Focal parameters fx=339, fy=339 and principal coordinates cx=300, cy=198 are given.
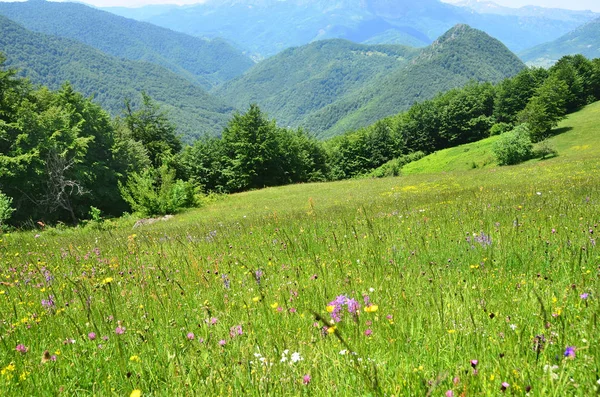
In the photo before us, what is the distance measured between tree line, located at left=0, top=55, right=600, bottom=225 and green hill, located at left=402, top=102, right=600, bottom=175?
2.96 m

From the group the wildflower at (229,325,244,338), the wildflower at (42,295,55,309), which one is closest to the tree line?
the wildflower at (42,295,55,309)

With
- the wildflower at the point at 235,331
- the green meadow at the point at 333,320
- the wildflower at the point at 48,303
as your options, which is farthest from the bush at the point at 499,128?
the wildflower at the point at 48,303

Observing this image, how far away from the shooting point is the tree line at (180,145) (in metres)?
26.9

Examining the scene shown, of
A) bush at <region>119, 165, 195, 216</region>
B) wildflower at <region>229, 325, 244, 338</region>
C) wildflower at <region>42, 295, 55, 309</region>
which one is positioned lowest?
bush at <region>119, 165, 195, 216</region>

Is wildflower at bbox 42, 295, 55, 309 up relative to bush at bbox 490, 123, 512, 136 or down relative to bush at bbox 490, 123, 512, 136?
down

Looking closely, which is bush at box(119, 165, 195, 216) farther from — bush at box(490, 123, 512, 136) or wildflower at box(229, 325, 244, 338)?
bush at box(490, 123, 512, 136)

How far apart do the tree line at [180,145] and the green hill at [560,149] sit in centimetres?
296

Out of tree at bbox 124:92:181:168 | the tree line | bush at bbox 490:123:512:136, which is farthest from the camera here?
bush at bbox 490:123:512:136

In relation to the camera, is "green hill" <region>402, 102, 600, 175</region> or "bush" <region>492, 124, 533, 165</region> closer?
"bush" <region>492, 124, 533, 165</region>

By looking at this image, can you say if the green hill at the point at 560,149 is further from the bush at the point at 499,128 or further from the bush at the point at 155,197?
the bush at the point at 155,197

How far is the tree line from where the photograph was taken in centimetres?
2686

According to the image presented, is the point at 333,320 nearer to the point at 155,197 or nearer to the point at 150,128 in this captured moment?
the point at 155,197

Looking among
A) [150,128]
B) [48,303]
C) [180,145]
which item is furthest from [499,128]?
[48,303]

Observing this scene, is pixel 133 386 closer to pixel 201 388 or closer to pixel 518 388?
pixel 201 388
